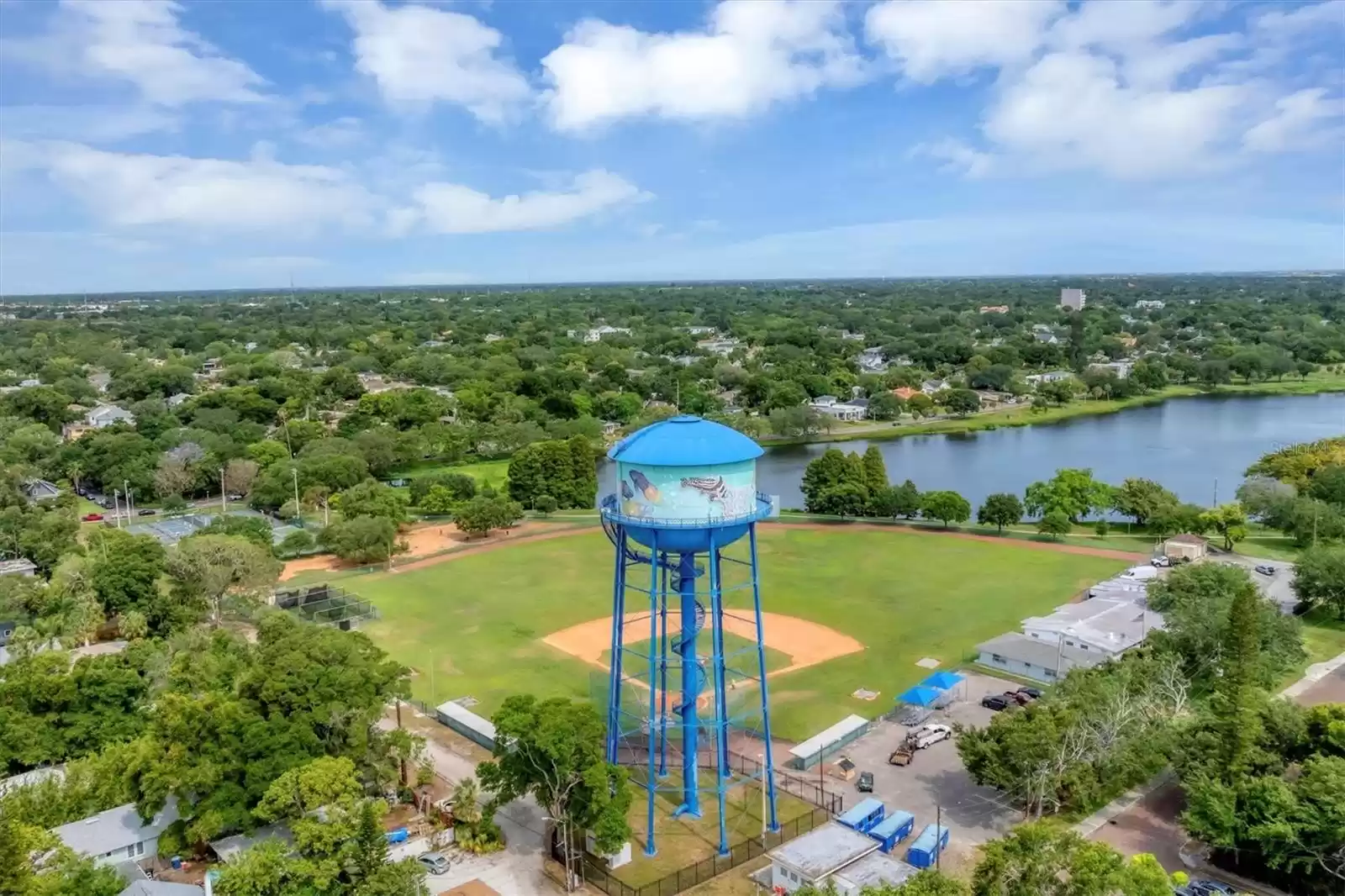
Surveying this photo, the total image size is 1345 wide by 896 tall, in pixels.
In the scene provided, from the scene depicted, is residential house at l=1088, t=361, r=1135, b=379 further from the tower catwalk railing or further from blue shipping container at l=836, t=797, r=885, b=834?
blue shipping container at l=836, t=797, r=885, b=834

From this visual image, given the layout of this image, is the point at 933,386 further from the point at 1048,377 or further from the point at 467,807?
the point at 467,807

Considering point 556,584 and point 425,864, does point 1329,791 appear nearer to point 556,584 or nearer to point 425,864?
point 425,864

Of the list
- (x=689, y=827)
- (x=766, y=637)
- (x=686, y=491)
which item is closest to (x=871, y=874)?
(x=689, y=827)

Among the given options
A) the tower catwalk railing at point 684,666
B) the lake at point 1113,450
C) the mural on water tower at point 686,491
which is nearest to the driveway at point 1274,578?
the lake at point 1113,450

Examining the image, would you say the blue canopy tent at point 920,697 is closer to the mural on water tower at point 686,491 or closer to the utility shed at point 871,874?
the utility shed at point 871,874

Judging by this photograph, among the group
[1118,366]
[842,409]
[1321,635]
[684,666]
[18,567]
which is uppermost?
[684,666]

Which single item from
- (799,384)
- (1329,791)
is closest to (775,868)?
(1329,791)
